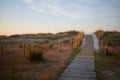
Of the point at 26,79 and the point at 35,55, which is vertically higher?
the point at 35,55

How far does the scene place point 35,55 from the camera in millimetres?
13578

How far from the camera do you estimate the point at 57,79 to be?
336 inches

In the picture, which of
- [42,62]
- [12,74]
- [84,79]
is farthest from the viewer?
[42,62]

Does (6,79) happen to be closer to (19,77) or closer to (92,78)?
(19,77)

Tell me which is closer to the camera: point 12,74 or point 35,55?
point 12,74

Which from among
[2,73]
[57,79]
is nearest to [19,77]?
[2,73]

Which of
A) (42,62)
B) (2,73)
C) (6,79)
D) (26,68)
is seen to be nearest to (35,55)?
(42,62)

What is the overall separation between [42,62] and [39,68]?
6.50 ft

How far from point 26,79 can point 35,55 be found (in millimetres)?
4650

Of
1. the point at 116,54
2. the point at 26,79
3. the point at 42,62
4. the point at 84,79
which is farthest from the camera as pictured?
the point at 116,54

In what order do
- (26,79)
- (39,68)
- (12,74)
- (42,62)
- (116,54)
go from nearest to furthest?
(26,79) → (12,74) → (39,68) → (42,62) → (116,54)

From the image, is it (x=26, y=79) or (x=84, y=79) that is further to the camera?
(x=26, y=79)

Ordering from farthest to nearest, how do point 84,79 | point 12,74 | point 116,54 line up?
point 116,54 → point 12,74 → point 84,79

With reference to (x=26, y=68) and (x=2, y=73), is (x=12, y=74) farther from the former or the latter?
(x=26, y=68)
